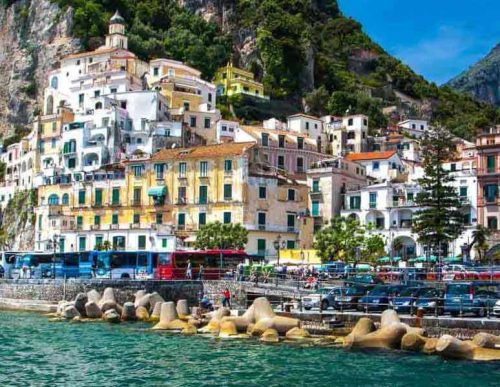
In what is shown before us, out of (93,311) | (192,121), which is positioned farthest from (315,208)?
(93,311)

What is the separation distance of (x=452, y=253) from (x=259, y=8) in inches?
3126

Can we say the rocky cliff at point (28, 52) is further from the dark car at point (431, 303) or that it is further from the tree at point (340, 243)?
the dark car at point (431, 303)

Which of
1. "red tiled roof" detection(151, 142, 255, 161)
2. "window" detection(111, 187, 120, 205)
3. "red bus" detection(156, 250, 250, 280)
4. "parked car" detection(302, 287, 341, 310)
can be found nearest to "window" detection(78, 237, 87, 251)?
"window" detection(111, 187, 120, 205)

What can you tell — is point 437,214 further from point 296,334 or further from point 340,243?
point 296,334

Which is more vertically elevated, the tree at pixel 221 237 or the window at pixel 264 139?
the window at pixel 264 139

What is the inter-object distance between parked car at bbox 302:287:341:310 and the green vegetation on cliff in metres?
78.9

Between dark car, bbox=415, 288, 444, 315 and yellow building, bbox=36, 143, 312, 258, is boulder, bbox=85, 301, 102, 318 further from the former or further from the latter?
yellow building, bbox=36, 143, 312, 258

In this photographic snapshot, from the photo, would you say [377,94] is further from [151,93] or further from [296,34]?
[151,93]

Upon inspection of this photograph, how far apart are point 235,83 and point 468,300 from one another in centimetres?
9101

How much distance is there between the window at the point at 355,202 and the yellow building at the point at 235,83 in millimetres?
46974

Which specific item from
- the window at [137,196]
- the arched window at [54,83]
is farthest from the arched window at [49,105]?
the window at [137,196]

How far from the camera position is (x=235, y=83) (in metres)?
122

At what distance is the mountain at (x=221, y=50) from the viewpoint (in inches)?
4966

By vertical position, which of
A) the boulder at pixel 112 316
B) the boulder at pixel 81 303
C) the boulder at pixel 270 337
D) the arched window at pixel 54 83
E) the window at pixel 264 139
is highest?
the arched window at pixel 54 83
